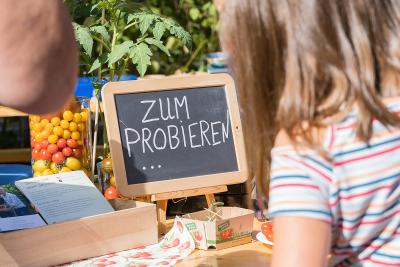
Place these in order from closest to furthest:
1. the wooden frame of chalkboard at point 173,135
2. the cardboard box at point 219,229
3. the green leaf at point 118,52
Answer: the cardboard box at point 219,229 < the wooden frame of chalkboard at point 173,135 < the green leaf at point 118,52

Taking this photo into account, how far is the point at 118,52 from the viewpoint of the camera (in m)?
2.04

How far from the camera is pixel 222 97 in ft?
6.75

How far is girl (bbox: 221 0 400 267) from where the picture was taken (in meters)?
0.99

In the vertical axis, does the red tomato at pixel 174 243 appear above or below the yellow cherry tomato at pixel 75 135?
below

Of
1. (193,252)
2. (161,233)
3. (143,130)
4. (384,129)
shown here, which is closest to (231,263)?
(193,252)

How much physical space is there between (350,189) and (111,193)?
100 centimetres

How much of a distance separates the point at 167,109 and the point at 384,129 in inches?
39.7

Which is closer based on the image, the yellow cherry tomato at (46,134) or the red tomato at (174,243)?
the red tomato at (174,243)

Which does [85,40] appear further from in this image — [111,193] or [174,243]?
[174,243]

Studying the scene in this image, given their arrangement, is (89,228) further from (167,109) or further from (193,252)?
(167,109)

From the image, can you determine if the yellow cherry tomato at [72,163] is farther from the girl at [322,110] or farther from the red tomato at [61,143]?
the girl at [322,110]

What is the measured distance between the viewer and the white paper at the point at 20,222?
5.19 ft

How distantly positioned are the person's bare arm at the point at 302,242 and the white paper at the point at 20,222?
779 mm

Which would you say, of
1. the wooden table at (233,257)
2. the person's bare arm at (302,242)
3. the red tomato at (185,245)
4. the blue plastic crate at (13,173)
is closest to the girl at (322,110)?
the person's bare arm at (302,242)
